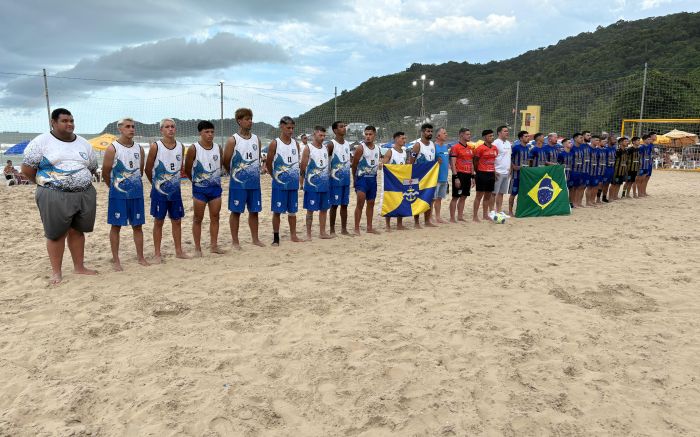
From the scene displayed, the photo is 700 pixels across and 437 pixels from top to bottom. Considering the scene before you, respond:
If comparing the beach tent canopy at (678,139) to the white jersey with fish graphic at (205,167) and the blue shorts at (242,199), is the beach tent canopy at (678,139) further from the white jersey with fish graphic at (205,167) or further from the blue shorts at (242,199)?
the white jersey with fish graphic at (205,167)

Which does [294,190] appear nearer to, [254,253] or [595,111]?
[254,253]

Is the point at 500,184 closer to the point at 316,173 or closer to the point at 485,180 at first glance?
the point at 485,180

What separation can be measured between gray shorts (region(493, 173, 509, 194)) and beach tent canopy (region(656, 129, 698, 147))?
51.6 ft

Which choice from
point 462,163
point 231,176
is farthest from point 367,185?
point 231,176

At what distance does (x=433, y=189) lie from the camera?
24.5ft

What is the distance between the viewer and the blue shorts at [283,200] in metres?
5.96

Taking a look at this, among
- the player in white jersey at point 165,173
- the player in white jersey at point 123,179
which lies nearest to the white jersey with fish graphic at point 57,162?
the player in white jersey at point 123,179

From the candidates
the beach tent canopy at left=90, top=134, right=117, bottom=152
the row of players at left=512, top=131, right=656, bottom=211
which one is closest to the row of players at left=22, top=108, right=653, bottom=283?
the row of players at left=512, top=131, right=656, bottom=211

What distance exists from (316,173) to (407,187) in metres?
1.74

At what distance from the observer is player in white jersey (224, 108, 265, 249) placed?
18.3 feet

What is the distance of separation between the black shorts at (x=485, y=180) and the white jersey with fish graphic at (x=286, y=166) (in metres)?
3.44

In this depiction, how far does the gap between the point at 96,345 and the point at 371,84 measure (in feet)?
169

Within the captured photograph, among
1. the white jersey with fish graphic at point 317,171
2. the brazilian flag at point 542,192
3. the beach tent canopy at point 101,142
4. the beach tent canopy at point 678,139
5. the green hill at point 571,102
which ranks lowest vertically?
the brazilian flag at point 542,192

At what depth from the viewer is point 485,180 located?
7.77 metres
